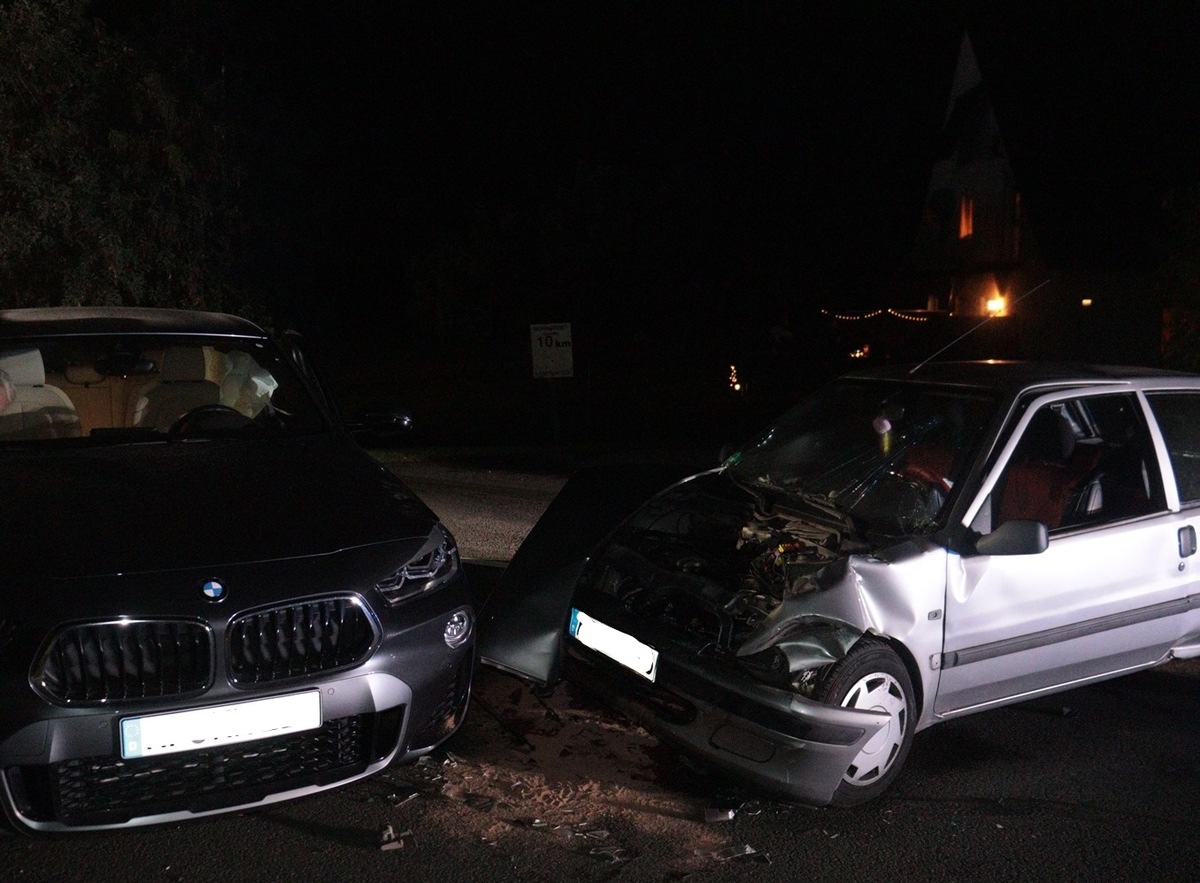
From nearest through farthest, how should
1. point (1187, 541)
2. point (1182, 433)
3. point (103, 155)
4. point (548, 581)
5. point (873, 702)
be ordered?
point (873, 702), point (548, 581), point (1187, 541), point (1182, 433), point (103, 155)

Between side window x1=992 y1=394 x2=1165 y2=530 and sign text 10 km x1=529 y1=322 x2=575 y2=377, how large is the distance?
897cm

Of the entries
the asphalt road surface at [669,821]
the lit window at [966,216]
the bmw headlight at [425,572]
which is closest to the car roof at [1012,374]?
the asphalt road surface at [669,821]

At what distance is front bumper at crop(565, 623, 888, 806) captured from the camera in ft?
12.8

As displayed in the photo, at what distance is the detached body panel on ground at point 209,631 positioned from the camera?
11.0 ft

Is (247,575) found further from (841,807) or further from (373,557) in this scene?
(841,807)

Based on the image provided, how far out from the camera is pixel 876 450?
548 cm

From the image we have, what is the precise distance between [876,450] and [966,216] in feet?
83.9

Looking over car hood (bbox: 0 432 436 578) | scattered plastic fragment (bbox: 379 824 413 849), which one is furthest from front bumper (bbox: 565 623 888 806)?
car hood (bbox: 0 432 436 578)

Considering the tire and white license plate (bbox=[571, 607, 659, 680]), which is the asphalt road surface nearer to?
the tire

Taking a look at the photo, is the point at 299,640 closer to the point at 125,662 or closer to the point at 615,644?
the point at 125,662

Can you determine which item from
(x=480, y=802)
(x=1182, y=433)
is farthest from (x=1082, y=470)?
(x=480, y=802)

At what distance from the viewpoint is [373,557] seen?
392 centimetres

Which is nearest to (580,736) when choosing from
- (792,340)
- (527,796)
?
(527,796)

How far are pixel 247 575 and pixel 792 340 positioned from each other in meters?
19.7
